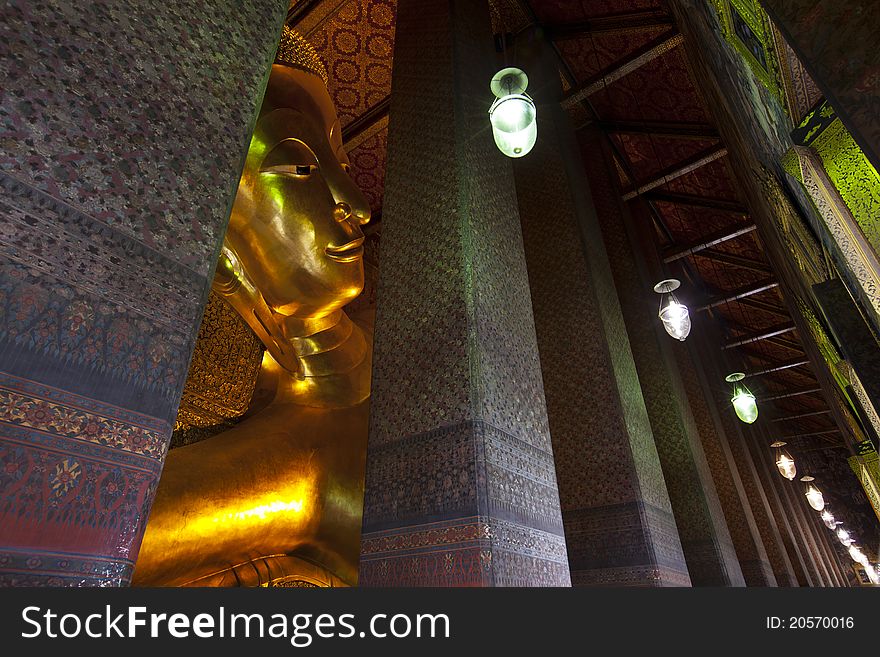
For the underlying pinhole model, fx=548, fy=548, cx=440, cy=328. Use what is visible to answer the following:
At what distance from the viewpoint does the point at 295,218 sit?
277 centimetres

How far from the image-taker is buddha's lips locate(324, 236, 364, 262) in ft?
9.23

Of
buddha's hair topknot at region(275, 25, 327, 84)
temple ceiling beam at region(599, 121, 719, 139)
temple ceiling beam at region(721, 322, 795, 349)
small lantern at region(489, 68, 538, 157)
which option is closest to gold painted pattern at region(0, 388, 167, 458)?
small lantern at region(489, 68, 538, 157)

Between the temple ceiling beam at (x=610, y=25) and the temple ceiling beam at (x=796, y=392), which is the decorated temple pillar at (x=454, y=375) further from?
the temple ceiling beam at (x=796, y=392)

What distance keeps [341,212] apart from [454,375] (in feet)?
4.18

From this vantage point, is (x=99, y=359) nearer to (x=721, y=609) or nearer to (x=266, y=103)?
(x=721, y=609)

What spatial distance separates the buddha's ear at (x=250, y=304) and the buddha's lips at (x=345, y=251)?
Answer: 0.54 m

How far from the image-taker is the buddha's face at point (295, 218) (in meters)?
2.75

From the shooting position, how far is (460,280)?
2.15m

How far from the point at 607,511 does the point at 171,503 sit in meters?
2.20

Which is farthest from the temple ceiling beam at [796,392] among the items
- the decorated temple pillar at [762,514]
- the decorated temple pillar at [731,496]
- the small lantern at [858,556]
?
the decorated temple pillar at [731,496]

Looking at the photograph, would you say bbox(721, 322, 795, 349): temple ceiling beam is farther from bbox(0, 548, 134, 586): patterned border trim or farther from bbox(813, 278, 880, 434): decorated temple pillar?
bbox(0, 548, 134, 586): patterned border trim

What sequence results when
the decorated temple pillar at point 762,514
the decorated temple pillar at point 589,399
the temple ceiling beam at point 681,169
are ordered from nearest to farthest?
1. the decorated temple pillar at point 589,399
2. the temple ceiling beam at point 681,169
3. the decorated temple pillar at point 762,514

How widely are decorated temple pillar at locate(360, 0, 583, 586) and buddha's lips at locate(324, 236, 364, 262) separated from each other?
276 mm

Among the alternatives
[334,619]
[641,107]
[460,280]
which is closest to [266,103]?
[460,280]
